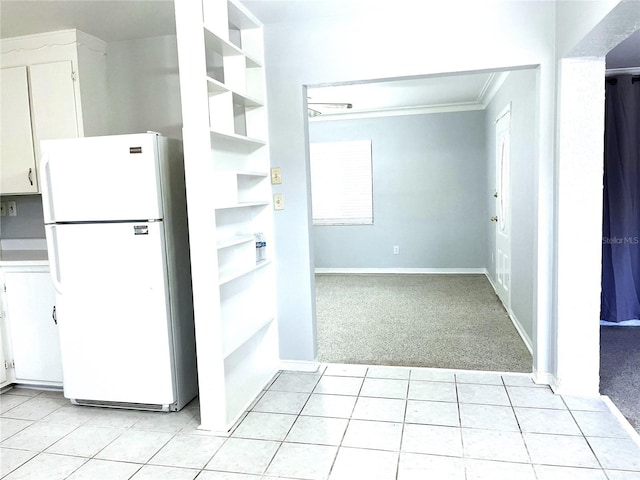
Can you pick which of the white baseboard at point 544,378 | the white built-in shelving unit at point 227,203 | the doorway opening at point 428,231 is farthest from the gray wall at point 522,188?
the white built-in shelving unit at point 227,203

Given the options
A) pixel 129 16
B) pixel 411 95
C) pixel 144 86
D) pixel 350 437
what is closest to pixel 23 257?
pixel 144 86

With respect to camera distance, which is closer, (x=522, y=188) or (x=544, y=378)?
(x=544, y=378)

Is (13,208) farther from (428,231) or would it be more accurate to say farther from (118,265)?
(428,231)

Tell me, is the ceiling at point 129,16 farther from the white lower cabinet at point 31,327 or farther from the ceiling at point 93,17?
the white lower cabinet at point 31,327

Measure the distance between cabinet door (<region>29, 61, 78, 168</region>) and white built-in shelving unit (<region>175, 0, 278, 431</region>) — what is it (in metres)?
1.01

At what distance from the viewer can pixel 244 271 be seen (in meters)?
2.72

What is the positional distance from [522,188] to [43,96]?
3.66 metres

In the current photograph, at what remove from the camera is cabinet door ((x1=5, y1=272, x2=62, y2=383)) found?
298 cm

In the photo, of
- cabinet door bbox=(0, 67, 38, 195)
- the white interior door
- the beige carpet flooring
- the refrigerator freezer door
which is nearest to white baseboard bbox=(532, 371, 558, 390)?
the beige carpet flooring

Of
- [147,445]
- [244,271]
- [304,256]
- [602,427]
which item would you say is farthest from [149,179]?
[602,427]

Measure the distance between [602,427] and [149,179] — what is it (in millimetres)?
2691

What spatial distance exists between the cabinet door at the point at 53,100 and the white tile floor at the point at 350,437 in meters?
1.80

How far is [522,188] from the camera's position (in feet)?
12.3

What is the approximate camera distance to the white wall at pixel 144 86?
10.7 feet
